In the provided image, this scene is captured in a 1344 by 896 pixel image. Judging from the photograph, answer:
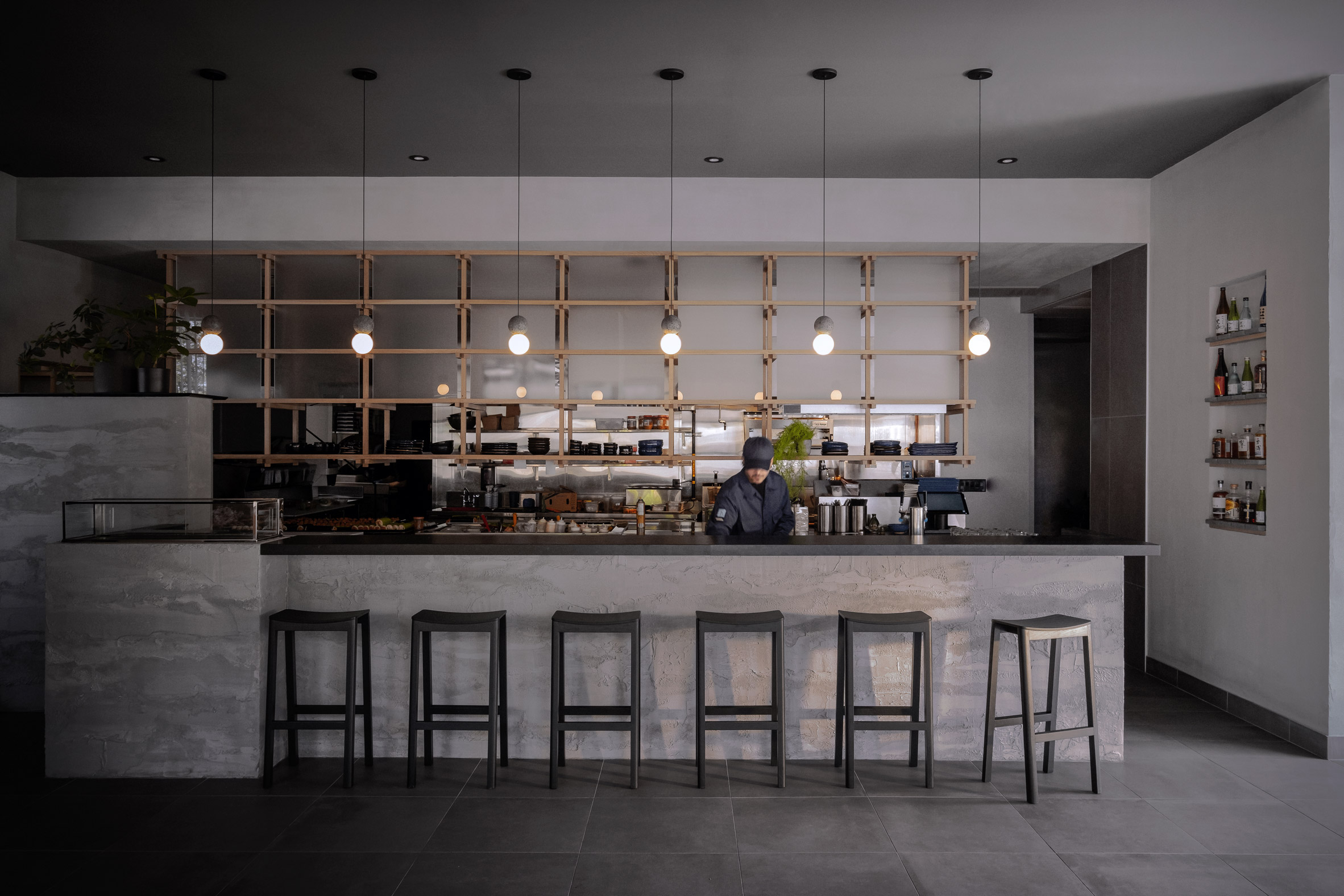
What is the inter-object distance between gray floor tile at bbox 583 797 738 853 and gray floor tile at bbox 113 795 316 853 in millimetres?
1359

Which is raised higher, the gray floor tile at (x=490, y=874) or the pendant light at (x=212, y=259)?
the pendant light at (x=212, y=259)

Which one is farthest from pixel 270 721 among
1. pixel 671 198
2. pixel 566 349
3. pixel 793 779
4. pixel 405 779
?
pixel 671 198

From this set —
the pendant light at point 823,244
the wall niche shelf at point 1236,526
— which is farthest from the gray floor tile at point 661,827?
the wall niche shelf at point 1236,526

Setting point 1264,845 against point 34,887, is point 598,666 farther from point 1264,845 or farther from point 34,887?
point 1264,845

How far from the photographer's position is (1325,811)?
3.48 meters

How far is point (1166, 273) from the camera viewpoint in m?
5.69

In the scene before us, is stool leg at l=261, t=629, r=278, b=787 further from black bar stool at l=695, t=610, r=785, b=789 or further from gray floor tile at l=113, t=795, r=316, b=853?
black bar stool at l=695, t=610, r=785, b=789

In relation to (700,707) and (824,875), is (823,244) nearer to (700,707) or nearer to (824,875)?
(700,707)

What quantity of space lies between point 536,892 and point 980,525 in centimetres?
750

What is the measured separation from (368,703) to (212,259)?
4.41 meters

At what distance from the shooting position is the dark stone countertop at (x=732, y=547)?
12.9 ft

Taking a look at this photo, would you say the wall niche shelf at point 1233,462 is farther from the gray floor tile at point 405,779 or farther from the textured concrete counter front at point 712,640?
the gray floor tile at point 405,779

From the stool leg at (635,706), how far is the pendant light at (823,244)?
262cm

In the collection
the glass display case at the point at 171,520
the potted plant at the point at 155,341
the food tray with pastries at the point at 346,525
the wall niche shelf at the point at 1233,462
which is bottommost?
the food tray with pastries at the point at 346,525
